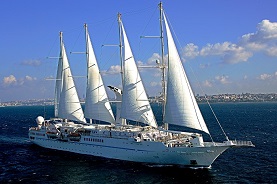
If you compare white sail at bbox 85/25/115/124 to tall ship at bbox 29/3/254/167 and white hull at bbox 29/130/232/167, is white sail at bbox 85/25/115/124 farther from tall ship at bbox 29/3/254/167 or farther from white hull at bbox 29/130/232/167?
white hull at bbox 29/130/232/167

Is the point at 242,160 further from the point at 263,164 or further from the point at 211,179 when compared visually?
the point at 211,179

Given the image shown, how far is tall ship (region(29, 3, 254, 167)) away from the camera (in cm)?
3572

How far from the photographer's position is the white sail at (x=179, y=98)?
1382 inches

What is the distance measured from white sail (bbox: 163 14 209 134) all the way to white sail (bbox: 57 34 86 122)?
20.5 meters

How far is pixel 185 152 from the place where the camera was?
36469mm

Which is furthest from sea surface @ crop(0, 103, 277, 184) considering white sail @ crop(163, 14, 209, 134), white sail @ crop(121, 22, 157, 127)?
white sail @ crop(121, 22, 157, 127)

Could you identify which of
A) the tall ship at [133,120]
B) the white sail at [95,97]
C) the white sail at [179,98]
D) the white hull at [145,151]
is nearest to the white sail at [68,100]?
the tall ship at [133,120]

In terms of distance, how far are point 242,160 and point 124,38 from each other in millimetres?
23043

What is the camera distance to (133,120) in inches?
1655

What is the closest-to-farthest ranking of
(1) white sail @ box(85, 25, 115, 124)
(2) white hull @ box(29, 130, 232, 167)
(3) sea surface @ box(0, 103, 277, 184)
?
(3) sea surface @ box(0, 103, 277, 184), (2) white hull @ box(29, 130, 232, 167), (1) white sail @ box(85, 25, 115, 124)

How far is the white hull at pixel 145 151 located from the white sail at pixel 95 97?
3760 millimetres

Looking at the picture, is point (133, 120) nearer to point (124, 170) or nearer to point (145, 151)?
point (145, 151)

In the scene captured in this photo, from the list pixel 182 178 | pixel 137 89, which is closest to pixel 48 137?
pixel 137 89

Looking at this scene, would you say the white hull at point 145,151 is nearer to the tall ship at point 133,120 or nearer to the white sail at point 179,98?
the tall ship at point 133,120
